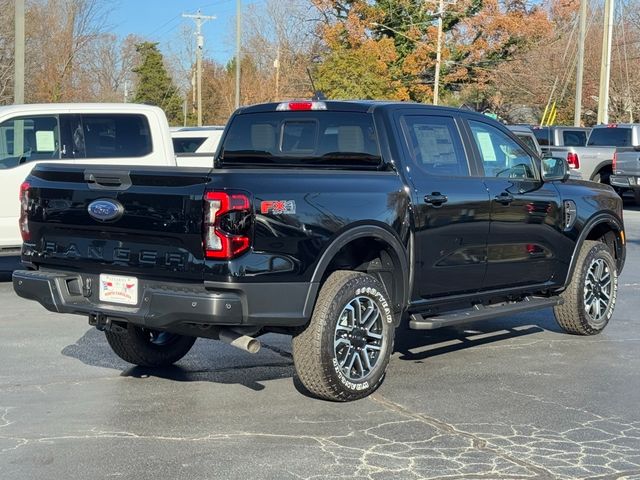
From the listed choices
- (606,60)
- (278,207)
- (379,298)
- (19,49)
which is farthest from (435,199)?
(606,60)

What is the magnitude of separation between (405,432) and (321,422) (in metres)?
0.52

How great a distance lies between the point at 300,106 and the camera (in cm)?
757

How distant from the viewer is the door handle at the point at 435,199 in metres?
7.11

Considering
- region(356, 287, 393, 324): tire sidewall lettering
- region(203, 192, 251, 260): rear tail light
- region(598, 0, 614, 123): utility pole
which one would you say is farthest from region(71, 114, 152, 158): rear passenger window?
region(598, 0, 614, 123): utility pole

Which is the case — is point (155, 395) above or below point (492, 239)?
below

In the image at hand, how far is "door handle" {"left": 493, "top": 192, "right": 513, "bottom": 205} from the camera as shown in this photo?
777 centimetres

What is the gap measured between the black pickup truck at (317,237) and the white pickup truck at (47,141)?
4.05 meters

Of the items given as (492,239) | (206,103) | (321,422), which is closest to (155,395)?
(321,422)

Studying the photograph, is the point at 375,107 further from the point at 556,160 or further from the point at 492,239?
the point at 556,160

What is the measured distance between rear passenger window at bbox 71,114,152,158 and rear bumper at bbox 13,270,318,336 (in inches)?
211

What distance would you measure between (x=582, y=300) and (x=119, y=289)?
4315 millimetres

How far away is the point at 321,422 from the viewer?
6.13 m

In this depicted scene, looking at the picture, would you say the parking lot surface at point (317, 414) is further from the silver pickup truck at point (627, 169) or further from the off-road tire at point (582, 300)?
the silver pickup truck at point (627, 169)

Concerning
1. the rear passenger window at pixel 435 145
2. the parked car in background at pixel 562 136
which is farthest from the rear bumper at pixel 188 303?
the parked car in background at pixel 562 136
